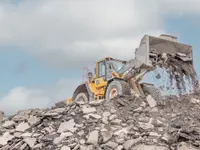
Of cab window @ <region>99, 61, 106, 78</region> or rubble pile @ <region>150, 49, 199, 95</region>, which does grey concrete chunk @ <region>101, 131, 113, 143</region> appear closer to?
rubble pile @ <region>150, 49, 199, 95</region>

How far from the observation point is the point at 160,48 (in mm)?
12961

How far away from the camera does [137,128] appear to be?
966 centimetres

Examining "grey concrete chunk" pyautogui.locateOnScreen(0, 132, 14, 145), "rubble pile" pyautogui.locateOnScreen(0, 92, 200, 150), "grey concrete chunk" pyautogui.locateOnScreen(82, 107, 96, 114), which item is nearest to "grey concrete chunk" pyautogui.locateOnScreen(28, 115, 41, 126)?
"rubble pile" pyautogui.locateOnScreen(0, 92, 200, 150)

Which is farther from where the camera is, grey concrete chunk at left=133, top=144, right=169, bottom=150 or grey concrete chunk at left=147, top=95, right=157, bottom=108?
grey concrete chunk at left=147, top=95, right=157, bottom=108

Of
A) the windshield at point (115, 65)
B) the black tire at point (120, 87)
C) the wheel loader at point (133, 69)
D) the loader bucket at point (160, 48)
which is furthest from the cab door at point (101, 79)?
the loader bucket at point (160, 48)

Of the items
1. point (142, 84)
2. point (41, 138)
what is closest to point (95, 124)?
point (41, 138)

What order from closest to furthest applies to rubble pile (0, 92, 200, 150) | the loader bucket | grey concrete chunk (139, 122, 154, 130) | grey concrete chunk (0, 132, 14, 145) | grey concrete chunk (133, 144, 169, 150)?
grey concrete chunk (133, 144, 169, 150)
rubble pile (0, 92, 200, 150)
grey concrete chunk (139, 122, 154, 130)
grey concrete chunk (0, 132, 14, 145)
the loader bucket

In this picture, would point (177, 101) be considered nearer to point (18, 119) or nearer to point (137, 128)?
point (137, 128)

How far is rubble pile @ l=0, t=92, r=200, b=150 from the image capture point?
29.6 feet

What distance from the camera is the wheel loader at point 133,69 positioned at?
1277 cm

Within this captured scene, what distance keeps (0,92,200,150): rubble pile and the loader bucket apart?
66.5 inches

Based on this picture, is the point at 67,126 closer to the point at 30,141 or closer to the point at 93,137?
the point at 30,141

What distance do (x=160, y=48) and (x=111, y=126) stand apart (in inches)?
157

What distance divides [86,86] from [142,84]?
207 centimetres
